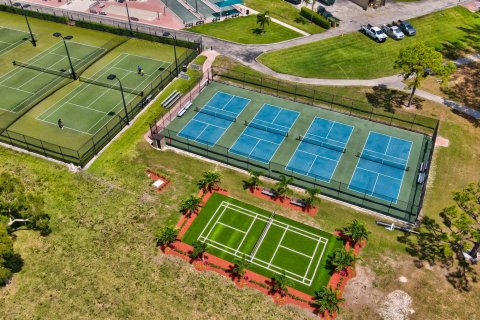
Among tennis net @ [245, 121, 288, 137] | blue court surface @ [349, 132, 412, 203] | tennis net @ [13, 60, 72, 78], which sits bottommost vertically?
blue court surface @ [349, 132, 412, 203]

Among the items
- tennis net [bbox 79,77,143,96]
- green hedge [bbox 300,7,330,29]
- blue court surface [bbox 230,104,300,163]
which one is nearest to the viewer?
blue court surface [bbox 230,104,300,163]

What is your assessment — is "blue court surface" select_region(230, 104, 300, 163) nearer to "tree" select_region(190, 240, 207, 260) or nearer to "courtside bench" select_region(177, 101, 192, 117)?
"courtside bench" select_region(177, 101, 192, 117)

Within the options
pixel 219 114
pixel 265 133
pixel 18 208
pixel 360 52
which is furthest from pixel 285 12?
pixel 18 208

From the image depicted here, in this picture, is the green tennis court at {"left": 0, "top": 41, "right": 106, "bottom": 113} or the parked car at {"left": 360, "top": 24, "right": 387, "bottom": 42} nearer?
the green tennis court at {"left": 0, "top": 41, "right": 106, "bottom": 113}

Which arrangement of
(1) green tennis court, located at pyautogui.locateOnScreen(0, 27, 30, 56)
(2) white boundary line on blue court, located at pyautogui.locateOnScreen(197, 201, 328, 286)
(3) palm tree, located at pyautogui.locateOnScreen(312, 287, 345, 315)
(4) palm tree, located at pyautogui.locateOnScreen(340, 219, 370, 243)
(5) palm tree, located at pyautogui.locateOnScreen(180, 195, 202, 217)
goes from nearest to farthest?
(3) palm tree, located at pyautogui.locateOnScreen(312, 287, 345, 315), (2) white boundary line on blue court, located at pyautogui.locateOnScreen(197, 201, 328, 286), (4) palm tree, located at pyautogui.locateOnScreen(340, 219, 370, 243), (5) palm tree, located at pyautogui.locateOnScreen(180, 195, 202, 217), (1) green tennis court, located at pyautogui.locateOnScreen(0, 27, 30, 56)

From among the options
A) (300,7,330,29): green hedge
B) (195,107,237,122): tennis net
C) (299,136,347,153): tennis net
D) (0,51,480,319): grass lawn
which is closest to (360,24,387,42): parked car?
(300,7,330,29): green hedge

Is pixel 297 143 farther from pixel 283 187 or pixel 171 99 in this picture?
pixel 171 99

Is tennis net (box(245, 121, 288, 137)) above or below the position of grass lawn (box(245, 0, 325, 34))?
below
